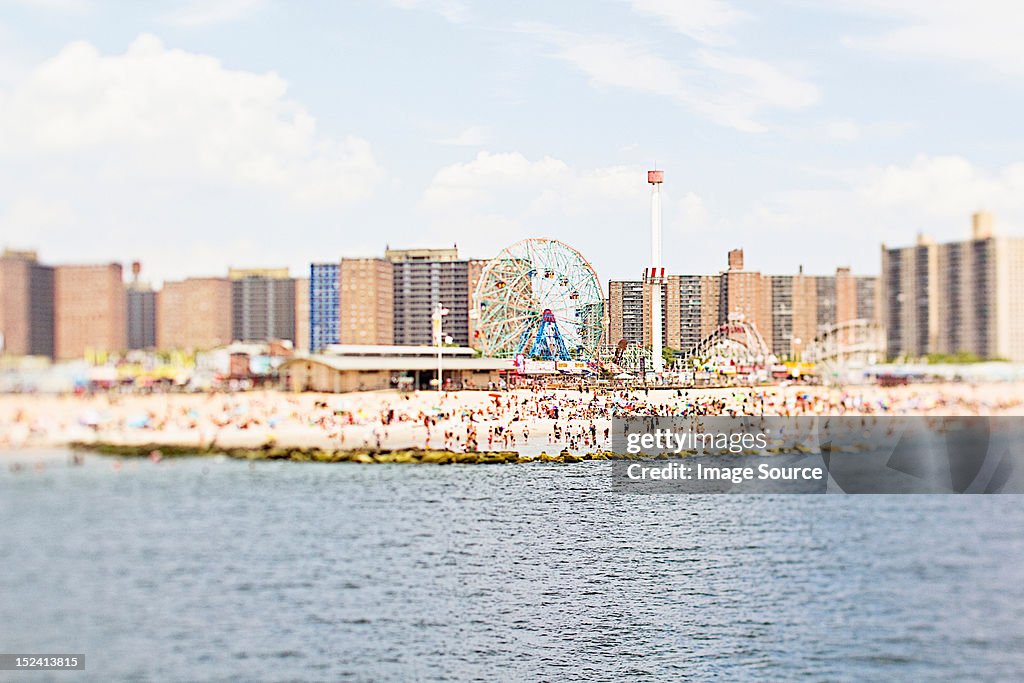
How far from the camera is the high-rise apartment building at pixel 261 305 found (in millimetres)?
7809

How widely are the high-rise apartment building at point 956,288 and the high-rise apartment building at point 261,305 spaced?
5578 millimetres

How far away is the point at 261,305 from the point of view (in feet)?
26.1

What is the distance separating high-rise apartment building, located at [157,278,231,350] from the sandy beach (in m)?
0.63

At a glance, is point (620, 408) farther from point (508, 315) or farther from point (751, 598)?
point (751, 598)

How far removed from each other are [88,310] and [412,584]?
143 inches

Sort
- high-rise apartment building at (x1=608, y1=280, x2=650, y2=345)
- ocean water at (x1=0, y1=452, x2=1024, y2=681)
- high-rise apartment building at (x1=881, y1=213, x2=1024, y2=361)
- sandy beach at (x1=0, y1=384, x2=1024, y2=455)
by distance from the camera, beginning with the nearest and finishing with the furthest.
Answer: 1. sandy beach at (x1=0, y1=384, x2=1024, y2=455)
2. high-rise apartment building at (x1=608, y1=280, x2=650, y2=345)
3. ocean water at (x1=0, y1=452, x2=1024, y2=681)
4. high-rise apartment building at (x1=881, y1=213, x2=1024, y2=361)

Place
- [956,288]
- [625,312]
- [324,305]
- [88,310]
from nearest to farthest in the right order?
[88,310] < [625,312] < [324,305] < [956,288]

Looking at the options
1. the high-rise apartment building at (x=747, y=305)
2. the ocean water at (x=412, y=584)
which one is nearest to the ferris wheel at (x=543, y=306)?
the high-rise apartment building at (x=747, y=305)

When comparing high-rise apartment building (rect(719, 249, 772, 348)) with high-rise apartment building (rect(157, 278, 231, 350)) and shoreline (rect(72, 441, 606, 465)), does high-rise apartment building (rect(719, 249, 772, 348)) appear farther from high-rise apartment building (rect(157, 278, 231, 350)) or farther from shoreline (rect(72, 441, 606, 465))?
high-rise apartment building (rect(157, 278, 231, 350))

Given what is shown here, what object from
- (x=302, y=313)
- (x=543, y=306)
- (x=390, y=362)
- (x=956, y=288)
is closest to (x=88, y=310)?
(x=302, y=313)

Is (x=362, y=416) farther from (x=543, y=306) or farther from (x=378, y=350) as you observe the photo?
(x=543, y=306)

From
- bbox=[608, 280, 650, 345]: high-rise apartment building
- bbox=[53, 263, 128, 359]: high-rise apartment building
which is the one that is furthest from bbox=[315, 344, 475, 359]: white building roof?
bbox=[53, 263, 128, 359]: high-rise apartment building

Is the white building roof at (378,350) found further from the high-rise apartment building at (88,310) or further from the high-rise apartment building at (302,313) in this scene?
the high-rise apartment building at (88,310)

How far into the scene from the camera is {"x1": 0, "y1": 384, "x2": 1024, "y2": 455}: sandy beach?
7160mm
